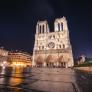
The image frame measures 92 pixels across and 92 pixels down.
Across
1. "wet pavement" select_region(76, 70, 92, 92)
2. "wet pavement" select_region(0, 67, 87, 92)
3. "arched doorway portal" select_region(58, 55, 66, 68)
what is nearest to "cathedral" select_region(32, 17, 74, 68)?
"arched doorway portal" select_region(58, 55, 66, 68)

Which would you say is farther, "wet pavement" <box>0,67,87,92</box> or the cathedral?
the cathedral

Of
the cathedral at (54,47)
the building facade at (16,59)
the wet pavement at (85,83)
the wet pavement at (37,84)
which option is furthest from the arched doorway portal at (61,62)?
the wet pavement at (37,84)

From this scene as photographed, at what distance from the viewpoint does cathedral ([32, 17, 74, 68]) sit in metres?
68.5

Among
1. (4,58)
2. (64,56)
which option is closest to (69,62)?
(64,56)

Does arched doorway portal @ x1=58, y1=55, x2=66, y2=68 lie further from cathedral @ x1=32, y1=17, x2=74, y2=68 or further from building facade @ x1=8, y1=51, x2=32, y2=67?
building facade @ x1=8, y1=51, x2=32, y2=67

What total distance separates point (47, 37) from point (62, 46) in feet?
38.3

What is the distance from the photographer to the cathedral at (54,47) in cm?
6851

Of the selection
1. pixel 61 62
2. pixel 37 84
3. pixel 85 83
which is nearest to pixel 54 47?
pixel 61 62

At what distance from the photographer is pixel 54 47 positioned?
74000mm

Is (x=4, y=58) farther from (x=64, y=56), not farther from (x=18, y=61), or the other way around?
(x=64, y=56)

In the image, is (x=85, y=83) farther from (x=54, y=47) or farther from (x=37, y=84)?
(x=54, y=47)

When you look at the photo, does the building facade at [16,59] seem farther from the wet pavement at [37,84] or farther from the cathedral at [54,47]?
the wet pavement at [37,84]

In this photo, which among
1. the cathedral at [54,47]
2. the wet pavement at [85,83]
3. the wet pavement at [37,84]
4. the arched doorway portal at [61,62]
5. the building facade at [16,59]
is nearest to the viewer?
the wet pavement at [37,84]

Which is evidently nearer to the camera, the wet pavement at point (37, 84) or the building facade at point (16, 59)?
the wet pavement at point (37, 84)
